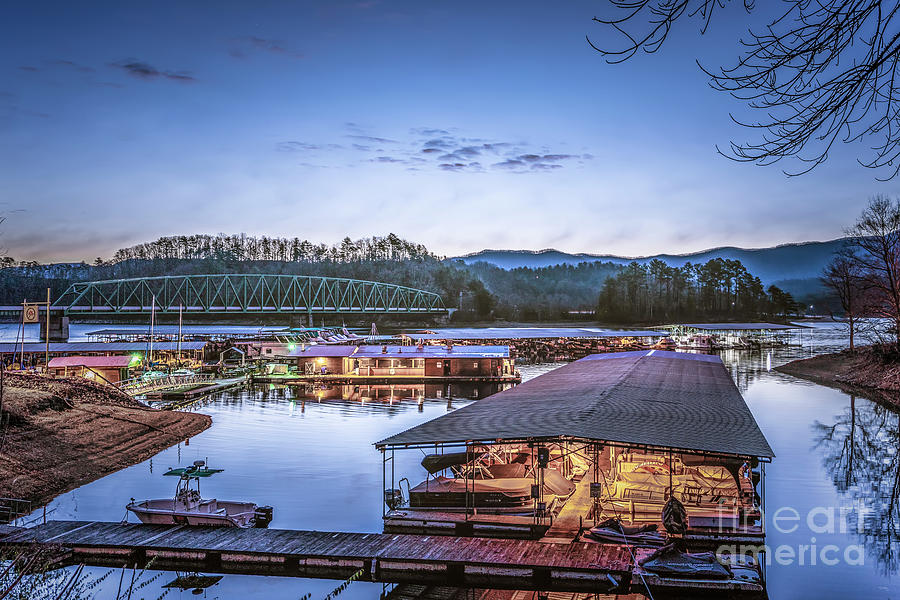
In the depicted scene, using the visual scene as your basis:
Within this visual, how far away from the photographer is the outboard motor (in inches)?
728

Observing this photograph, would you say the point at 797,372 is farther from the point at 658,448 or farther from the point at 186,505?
the point at 186,505

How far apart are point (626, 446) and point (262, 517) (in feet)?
33.8

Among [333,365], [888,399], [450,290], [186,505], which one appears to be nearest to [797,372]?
[888,399]

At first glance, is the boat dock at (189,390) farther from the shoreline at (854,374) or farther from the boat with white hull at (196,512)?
the shoreline at (854,374)

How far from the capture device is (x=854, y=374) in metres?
54.7

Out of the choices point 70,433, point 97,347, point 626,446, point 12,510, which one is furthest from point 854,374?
point 97,347

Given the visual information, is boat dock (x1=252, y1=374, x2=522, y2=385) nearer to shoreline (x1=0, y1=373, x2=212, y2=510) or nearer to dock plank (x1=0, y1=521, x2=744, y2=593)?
shoreline (x1=0, y1=373, x2=212, y2=510)

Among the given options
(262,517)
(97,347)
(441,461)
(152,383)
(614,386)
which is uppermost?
(614,386)

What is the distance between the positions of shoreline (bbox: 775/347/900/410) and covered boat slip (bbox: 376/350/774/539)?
100 ft

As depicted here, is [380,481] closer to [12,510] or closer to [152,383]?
[12,510]

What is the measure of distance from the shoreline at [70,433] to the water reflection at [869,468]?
2443cm

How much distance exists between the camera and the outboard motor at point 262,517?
18484 mm

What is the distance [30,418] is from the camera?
27.9m

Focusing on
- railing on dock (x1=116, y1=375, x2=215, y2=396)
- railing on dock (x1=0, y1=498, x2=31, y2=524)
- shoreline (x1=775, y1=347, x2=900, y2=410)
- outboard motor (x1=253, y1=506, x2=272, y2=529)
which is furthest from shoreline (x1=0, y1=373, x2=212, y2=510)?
shoreline (x1=775, y1=347, x2=900, y2=410)
